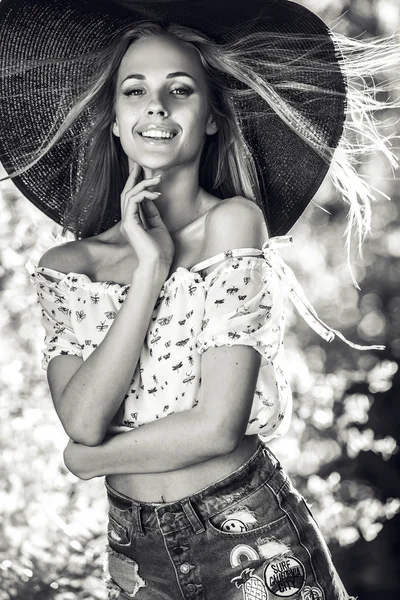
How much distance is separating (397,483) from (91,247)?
2335 mm

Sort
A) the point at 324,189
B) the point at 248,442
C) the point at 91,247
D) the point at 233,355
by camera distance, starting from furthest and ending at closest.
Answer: the point at 324,189 → the point at 91,247 → the point at 248,442 → the point at 233,355

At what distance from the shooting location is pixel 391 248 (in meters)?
3.66

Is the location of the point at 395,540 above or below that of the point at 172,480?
below

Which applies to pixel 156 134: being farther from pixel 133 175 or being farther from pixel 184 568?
pixel 184 568

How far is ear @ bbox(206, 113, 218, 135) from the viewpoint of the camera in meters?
1.79

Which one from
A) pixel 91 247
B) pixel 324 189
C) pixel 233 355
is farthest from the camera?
pixel 324 189

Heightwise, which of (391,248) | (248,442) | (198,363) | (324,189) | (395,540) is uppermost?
(198,363)

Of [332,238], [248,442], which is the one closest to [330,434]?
[332,238]

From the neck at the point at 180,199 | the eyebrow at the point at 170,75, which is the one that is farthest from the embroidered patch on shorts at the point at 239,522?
the eyebrow at the point at 170,75

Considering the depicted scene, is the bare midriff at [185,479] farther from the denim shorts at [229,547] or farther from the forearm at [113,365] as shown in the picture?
the forearm at [113,365]

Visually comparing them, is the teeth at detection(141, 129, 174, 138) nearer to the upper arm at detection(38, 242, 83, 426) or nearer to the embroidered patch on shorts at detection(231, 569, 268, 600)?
the upper arm at detection(38, 242, 83, 426)

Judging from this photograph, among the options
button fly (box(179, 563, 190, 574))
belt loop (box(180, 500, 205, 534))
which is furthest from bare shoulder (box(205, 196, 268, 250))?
button fly (box(179, 563, 190, 574))

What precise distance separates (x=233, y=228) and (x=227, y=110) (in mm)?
384

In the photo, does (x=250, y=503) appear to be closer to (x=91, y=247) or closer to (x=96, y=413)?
(x=96, y=413)
